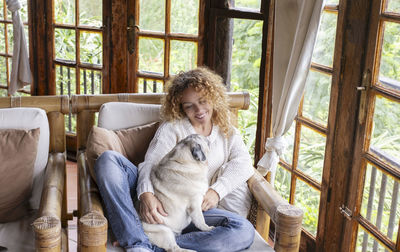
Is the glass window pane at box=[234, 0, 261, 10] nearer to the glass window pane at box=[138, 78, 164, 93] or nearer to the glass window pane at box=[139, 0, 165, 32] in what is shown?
the glass window pane at box=[139, 0, 165, 32]

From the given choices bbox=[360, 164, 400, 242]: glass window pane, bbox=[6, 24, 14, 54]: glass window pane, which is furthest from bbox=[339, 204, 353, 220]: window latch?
bbox=[6, 24, 14, 54]: glass window pane

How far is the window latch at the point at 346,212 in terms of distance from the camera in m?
2.31

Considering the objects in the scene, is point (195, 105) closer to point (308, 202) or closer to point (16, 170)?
point (16, 170)

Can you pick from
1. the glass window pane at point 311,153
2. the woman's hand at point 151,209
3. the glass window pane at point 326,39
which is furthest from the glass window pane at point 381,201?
the woman's hand at point 151,209

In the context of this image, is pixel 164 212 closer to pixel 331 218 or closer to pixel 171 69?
pixel 331 218

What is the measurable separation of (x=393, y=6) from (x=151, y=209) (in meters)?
1.27

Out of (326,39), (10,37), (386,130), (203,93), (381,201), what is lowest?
(381,201)

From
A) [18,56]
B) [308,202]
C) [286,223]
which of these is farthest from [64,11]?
[286,223]

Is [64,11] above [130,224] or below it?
above

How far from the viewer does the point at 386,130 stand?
6.86 ft

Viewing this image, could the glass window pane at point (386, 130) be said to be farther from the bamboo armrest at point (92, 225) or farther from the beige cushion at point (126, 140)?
the bamboo armrest at point (92, 225)

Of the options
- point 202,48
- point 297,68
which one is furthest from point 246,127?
point 297,68

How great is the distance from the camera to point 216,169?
2.27 meters

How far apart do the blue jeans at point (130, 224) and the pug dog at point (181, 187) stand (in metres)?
0.05
